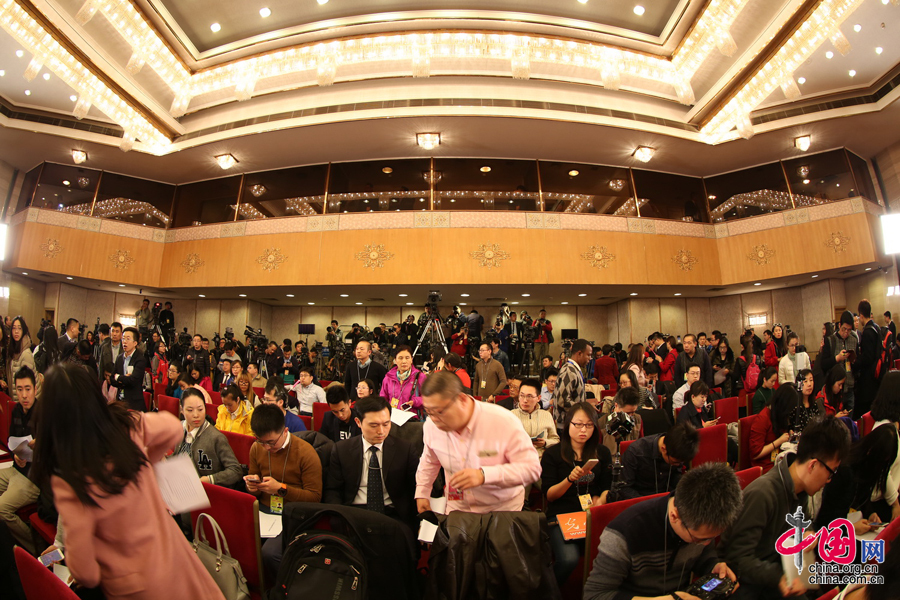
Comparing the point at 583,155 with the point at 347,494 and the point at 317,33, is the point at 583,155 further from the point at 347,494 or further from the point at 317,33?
the point at 347,494

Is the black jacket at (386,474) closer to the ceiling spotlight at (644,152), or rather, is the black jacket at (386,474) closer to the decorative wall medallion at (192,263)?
the ceiling spotlight at (644,152)

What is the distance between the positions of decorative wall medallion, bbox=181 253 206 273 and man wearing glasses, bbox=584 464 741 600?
10011mm

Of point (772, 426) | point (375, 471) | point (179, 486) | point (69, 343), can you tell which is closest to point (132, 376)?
point (69, 343)

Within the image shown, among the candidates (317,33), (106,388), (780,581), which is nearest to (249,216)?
(317,33)

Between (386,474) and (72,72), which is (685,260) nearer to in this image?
(386,474)

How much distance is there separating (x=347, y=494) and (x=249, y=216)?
8.55 m

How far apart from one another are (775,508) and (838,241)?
356 inches

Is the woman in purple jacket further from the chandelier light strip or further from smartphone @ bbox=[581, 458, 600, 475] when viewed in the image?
the chandelier light strip

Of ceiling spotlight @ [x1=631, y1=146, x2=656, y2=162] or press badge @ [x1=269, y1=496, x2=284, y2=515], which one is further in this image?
ceiling spotlight @ [x1=631, y1=146, x2=656, y2=162]

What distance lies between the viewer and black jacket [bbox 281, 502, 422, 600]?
1.65 metres

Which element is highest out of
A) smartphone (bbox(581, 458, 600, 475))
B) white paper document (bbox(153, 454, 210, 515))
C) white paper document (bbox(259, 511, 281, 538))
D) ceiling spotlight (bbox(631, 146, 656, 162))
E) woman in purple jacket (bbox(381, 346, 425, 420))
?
ceiling spotlight (bbox(631, 146, 656, 162))

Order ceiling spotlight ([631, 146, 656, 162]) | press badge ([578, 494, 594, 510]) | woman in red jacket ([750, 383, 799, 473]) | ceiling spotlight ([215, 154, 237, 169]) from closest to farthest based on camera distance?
press badge ([578, 494, 594, 510]) → woman in red jacket ([750, 383, 799, 473]) → ceiling spotlight ([631, 146, 656, 162]) → ceiling spotlight ([215, 154, 237, 169])

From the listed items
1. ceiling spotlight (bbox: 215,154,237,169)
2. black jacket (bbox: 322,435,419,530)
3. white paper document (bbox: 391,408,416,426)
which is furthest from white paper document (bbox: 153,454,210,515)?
ceiling spotlight (bbox: 215,154,237,169)

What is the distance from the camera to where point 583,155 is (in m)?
9.23
